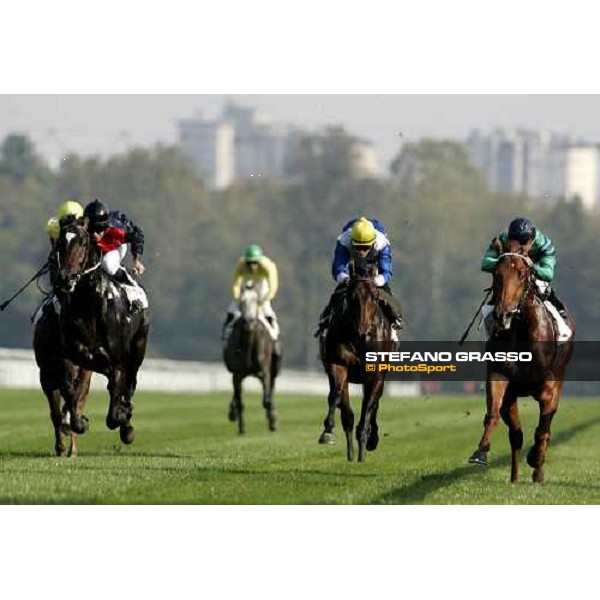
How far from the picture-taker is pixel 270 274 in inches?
1168

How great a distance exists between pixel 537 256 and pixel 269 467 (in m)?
3.64

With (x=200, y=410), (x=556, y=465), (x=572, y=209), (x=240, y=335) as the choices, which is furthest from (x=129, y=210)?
(x=556, y=465)

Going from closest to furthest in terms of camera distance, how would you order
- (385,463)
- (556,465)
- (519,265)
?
(519,265) → (385,463) → (556,465)

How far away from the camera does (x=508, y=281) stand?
59.8 ft

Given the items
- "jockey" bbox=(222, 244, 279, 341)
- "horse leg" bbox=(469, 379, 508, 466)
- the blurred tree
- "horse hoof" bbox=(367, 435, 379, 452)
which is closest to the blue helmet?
"horse leg" bbox=(469, 379, 508, 466)

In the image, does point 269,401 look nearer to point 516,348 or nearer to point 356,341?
point 356,341

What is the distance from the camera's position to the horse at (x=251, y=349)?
30.7m

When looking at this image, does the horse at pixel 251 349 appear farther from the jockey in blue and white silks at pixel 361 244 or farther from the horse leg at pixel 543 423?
the horse leg at pixel 543 423

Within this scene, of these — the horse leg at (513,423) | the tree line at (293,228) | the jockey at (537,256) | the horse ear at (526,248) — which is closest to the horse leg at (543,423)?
the horse leg at (513,423)

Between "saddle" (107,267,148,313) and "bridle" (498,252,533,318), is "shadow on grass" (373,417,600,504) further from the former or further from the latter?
"saddle" (107,267,148,313)

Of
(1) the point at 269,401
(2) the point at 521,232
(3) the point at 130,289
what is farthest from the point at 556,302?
(1) the point at 269,401

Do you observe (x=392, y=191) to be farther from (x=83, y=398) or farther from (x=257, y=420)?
(x=83, y=398)

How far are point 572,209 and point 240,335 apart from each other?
260 feet

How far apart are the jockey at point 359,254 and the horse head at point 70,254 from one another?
274 centimetres
